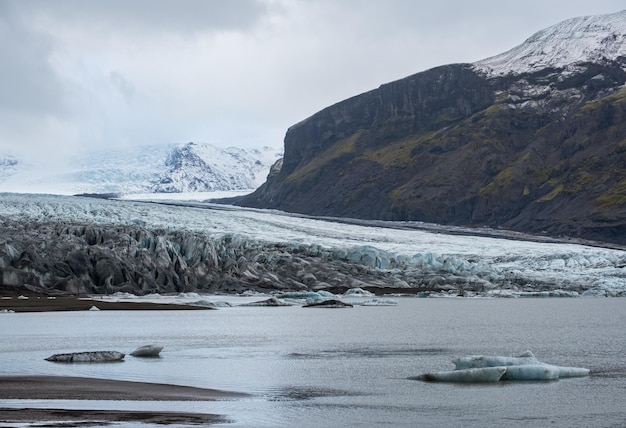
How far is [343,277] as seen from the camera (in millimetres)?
58438

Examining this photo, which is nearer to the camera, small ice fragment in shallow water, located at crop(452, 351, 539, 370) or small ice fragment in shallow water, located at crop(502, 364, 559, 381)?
small ice fragment in shallow water, located at crop(502, 364, 559, 381)

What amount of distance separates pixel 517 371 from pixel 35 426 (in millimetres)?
9486

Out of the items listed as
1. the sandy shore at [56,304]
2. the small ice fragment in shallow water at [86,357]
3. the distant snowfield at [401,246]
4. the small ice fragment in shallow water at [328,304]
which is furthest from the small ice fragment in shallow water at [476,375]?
the distant snowfield at [401,246]

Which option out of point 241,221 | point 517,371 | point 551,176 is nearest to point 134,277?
point 241,221

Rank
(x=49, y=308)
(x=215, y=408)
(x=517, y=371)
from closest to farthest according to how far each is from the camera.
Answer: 1. (x=215, y=408)
2. (x=517, y=371)
3. (x=49, y=308)

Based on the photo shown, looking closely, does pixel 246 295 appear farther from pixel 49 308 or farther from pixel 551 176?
pixel 551 176

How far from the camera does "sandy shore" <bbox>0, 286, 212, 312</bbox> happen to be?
3994 cm

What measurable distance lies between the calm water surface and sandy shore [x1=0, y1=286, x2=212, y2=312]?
1571 mm

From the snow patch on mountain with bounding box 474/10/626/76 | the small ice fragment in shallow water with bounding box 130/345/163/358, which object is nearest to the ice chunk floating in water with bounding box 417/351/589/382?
the small ice fragment in shallow water with bounding box 130/345/163/358

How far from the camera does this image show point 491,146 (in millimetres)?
138250

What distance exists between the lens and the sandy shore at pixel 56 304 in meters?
39.9

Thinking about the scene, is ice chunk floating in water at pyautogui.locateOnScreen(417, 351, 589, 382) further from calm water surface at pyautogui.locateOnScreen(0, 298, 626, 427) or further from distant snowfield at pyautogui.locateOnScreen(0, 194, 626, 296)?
distant snowfield at pyautogui.locateOnScreen(0, 194, 626, 296)

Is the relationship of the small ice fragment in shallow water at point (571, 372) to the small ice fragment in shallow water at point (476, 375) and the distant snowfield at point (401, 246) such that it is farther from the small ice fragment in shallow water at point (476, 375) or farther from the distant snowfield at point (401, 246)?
the distant snowfield at point (401, 246)

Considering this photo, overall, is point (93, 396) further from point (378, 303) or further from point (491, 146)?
point (491, 146)
